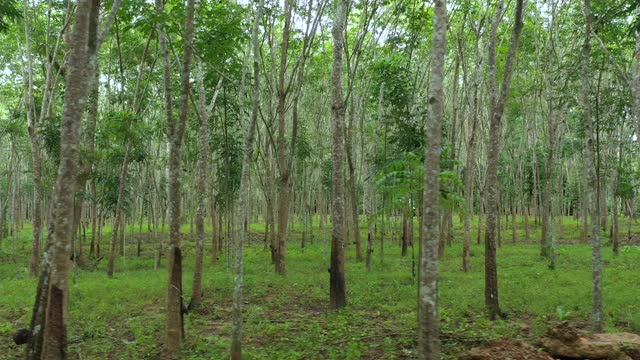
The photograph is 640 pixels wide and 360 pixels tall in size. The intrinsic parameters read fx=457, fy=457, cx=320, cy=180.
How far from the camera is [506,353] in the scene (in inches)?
229

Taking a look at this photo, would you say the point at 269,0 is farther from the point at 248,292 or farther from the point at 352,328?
the point at 352,328

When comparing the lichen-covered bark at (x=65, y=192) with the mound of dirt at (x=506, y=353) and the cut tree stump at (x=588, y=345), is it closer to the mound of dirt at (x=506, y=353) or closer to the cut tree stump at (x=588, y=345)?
the mound of dirt at (x=506, y=353)

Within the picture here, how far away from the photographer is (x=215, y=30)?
945cm

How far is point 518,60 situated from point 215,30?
16.0 m

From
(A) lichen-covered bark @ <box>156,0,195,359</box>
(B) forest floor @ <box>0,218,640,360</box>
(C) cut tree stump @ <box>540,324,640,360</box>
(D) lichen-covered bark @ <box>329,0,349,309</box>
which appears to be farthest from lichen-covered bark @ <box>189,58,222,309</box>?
(C) cut tree stump @ <box>540,324,640,360</box>

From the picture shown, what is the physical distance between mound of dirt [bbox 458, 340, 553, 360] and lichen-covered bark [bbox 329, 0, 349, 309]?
416 cm

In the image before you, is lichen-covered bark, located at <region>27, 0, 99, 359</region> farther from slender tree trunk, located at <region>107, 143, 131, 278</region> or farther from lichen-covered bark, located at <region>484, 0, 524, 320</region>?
slender tree trunk, located at <region>107, 143, 131, 278</region>

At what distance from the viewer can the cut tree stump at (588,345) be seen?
595 centimetres

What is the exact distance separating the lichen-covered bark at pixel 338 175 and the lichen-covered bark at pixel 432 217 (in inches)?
177

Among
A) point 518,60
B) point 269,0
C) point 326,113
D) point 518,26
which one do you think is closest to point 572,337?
point 518,26

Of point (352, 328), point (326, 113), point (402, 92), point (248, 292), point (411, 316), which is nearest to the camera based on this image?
point (352, 328)

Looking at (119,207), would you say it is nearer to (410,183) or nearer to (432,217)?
(410,183)

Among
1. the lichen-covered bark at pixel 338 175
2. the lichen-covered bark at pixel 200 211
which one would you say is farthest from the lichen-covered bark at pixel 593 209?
the lichen-covered bark at pixel 200 211

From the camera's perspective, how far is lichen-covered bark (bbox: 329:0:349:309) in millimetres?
9898
